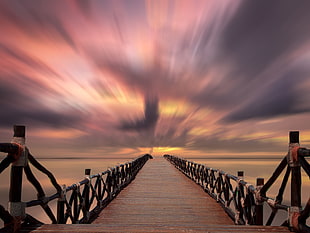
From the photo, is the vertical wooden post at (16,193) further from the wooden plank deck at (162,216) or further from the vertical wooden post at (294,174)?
the vertical wooden post at (294,174)

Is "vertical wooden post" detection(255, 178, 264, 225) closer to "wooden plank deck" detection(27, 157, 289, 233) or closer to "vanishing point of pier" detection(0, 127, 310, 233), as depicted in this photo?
"vanishing point of pier" detection(0, 127, 310, 233)

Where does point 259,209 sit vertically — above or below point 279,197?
below

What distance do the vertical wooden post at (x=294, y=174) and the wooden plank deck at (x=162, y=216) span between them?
0.49 metres

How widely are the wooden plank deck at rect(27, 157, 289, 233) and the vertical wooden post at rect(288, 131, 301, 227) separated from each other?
49 centimetres

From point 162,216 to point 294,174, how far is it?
15.1ft

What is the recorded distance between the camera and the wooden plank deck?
197 inches

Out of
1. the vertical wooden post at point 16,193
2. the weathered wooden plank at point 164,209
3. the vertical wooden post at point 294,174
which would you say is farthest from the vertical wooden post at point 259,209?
the vertical wooden post at point 16,193

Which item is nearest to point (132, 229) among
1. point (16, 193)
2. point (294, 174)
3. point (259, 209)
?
point (16, 193)

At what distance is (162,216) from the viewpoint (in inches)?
321

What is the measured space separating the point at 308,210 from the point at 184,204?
6.01 m

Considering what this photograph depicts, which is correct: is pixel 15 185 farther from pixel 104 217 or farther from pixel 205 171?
pixel 205 171

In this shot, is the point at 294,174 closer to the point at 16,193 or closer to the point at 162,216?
the point at 162,216

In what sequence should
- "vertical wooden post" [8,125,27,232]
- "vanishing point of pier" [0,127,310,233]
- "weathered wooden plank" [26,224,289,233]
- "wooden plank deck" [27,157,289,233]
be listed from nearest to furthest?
1. "vertical wooden post" [8,125,27,232]
2. "vanishing point of pier" [0,127,310,233]
3. "weathered wooden plank" [26,224,289,233]
4. "wooden plank deck" [27,157,289,233]

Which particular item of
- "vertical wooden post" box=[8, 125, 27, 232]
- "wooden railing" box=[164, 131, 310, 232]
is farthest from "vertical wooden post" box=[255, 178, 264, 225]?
"vertical wooden post" box=[8, 125, 27, 232]
